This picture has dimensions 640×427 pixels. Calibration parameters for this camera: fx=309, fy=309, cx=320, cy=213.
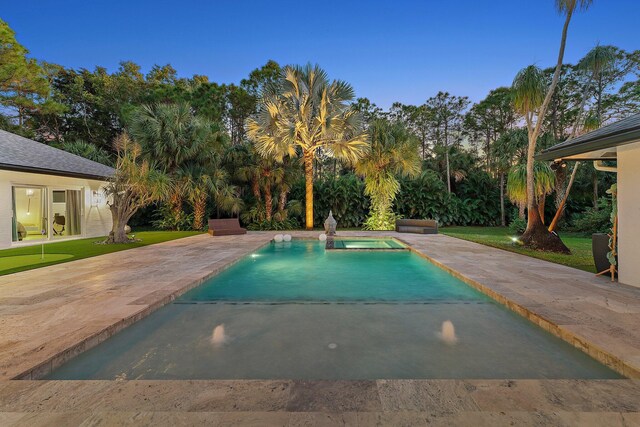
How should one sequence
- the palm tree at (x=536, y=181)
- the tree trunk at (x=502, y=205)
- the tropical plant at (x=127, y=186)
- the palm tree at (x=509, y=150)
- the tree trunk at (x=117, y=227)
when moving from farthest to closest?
the tree trunk at (x=502, y=205) → the palm tree at (x=509, y=150) → the palm tree at (x=536, y=181) → the tree trunk at (x=117, y=227) → the tropical plant at (x=127, y=186)

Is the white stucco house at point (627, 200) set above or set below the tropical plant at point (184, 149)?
below

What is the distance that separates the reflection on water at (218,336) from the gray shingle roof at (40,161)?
946 cm

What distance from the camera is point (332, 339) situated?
11.4ft

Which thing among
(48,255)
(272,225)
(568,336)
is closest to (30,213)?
(48,255)

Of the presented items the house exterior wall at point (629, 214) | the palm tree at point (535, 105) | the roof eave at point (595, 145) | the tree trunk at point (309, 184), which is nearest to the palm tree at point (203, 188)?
the tree trunk at point (309, 184)

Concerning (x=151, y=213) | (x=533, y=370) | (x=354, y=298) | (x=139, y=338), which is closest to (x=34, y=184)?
(x=151, y=213)

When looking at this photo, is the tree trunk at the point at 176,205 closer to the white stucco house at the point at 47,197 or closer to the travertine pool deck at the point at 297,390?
the white stucco house at the point at 47,197

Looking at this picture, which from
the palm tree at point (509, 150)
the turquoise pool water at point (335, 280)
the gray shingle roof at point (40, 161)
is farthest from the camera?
the palm tree at point (509, 150)

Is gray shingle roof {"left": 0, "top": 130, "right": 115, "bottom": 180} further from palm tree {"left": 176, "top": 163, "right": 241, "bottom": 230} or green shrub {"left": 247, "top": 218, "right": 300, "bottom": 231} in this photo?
green shrub {"left": 247, "top": 218, "right": 300, "bottom": 231}

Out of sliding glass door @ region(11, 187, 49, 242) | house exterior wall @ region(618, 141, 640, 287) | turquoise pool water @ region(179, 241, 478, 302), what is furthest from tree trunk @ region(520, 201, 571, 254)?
sliding glass door @ region(11, 187, 49, 242)

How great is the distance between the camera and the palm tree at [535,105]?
8.54 meters

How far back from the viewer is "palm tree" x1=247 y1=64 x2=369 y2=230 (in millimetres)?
14805

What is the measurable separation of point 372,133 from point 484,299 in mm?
11622

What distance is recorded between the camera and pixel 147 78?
1142 inches
